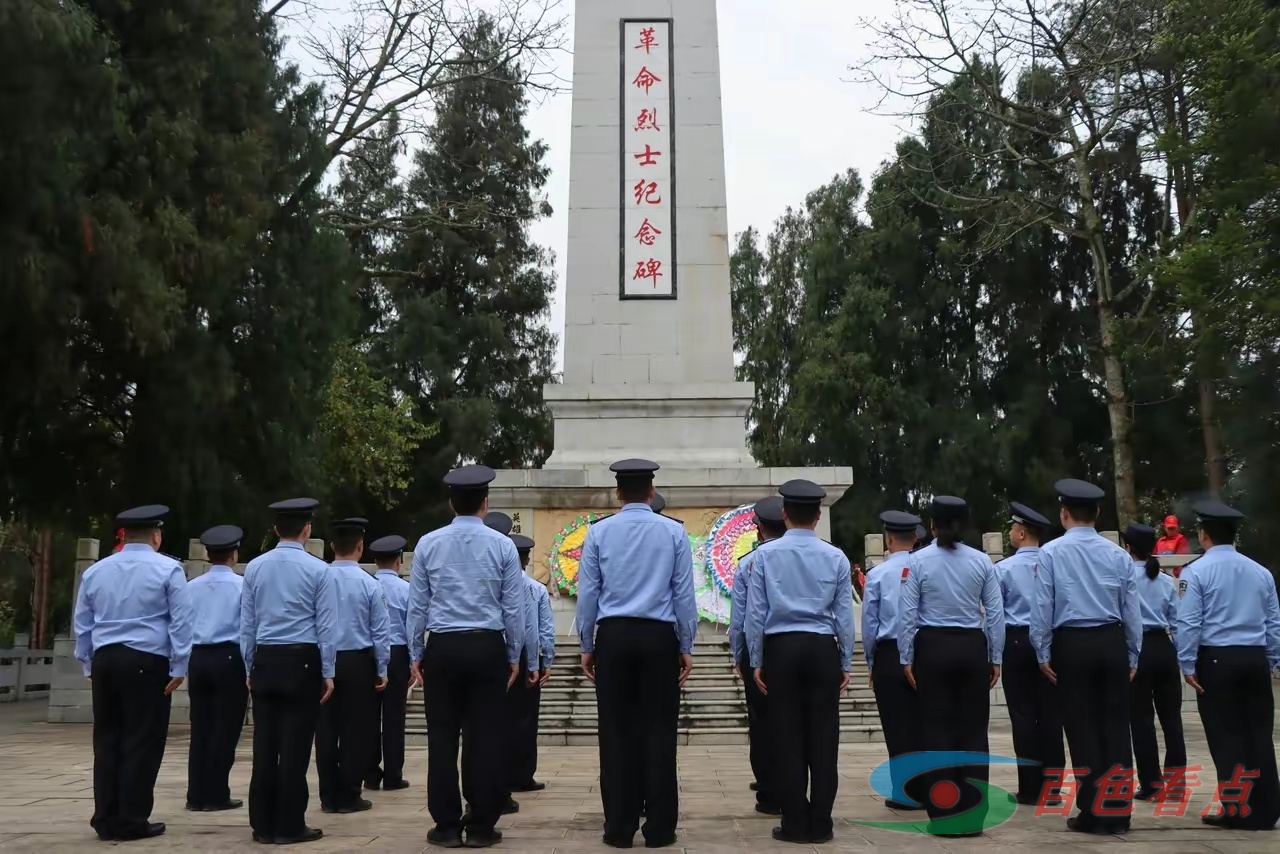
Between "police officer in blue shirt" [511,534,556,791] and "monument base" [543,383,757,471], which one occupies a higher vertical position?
"monument base" [543,383,757,471]

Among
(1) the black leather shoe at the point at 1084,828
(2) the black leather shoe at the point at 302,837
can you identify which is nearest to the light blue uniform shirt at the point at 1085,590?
(1) the black leather shoe at the point at 1084,828

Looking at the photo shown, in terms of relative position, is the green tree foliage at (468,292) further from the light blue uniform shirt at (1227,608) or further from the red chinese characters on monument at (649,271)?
the light blue uniform shirt at (1227,608)

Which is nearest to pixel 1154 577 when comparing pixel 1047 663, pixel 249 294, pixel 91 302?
pixel 1047 663

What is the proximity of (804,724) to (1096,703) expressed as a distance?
123cm

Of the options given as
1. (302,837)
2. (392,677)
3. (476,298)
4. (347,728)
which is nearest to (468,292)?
(476,298)

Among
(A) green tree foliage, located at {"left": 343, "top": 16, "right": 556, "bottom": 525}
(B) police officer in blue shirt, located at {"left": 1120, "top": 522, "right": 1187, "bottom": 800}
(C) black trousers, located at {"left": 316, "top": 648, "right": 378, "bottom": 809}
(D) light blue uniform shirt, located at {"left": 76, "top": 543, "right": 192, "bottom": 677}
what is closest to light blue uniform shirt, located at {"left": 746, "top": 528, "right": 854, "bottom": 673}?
(B) police officer in blue shirt, located at {"left": 1120, "top": 522, "right": 1187, "bottom": 800}

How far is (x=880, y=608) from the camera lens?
5969mm

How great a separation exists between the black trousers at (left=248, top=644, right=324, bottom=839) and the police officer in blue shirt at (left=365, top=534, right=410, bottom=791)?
1.62m

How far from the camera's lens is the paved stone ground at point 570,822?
4633 millimetres

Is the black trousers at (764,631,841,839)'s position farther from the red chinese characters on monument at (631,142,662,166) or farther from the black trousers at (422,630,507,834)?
the red chinese characters on monument at (631,142,662,166)

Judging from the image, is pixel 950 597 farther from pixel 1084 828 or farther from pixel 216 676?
pixel 216 676

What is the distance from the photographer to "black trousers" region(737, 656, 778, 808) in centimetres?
551

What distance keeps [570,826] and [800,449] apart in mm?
20810

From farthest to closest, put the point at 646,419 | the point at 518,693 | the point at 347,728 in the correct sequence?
the point at 646,419
the point at 518,693
the point at 347,728
